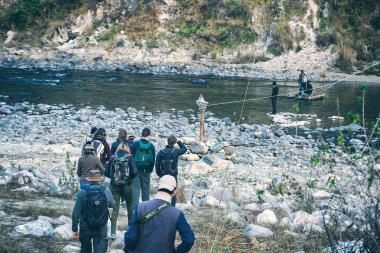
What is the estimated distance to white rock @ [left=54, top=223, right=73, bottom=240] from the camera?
802 cm

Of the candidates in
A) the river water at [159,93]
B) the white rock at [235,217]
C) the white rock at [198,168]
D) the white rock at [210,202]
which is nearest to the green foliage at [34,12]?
the river water at [159,93]

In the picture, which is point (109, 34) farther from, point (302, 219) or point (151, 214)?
point (151, 214)

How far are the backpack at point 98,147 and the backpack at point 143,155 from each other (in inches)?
27.0

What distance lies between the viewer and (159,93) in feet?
99.3

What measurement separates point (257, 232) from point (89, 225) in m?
2.75

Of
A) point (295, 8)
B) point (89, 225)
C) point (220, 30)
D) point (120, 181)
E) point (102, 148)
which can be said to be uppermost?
point (295, 8)

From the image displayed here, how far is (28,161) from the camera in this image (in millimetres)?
13953

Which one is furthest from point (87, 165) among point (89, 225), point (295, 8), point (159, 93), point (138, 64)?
point (295, 8)

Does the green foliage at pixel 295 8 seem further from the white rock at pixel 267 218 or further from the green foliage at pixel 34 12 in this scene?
the white rock at pixel 267 218

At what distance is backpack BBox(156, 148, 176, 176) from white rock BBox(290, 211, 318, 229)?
6.88 ft

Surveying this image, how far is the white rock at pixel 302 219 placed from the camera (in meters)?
8.75

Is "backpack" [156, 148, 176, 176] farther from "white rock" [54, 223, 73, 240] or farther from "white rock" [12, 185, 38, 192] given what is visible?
"white rock" [12, 185, 38, 192]

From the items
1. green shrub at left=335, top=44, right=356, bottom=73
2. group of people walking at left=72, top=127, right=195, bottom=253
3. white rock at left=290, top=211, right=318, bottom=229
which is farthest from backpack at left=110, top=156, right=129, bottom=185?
green shrub at left=335, top=44, right=356, bottom=73

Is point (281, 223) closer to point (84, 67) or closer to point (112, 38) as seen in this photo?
point (84, 67)
